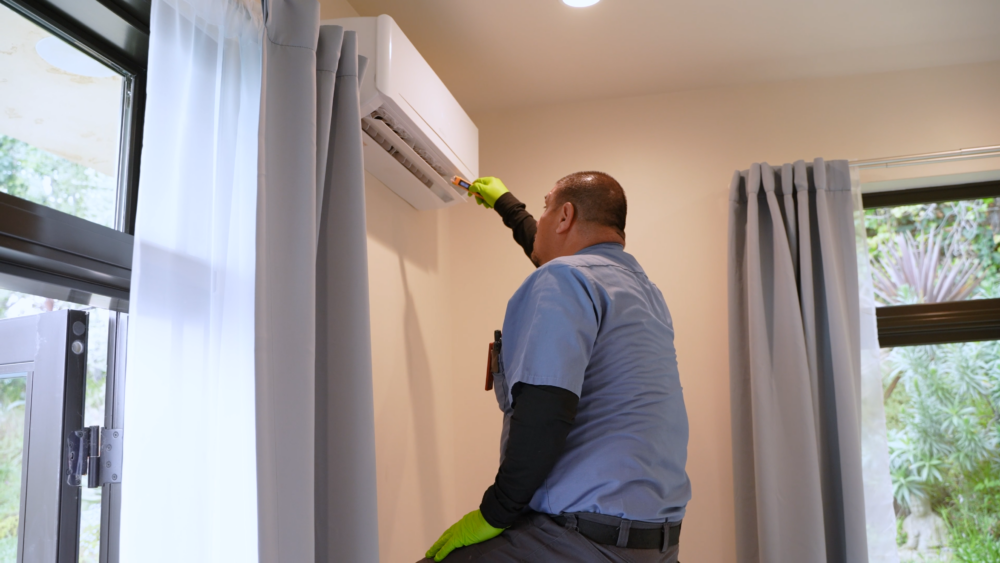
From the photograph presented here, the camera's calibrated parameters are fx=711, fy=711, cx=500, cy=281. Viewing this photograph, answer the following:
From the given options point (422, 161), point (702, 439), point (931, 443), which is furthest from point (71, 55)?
point (931, 443)

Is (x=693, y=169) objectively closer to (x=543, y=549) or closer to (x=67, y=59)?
(x=543, y=549)

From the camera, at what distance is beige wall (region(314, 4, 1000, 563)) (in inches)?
98.0

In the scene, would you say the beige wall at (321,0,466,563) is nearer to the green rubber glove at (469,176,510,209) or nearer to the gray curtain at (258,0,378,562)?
the green rubber glove at (469,176,510,209)

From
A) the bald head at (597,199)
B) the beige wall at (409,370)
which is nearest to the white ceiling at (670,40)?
the beige wall at (409,370)

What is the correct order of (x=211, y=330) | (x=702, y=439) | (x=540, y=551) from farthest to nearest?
1. (x=702, y=439)
2. (x=540, y=551)
3. (x=211, y=330)

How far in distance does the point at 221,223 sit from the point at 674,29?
172 centimetres

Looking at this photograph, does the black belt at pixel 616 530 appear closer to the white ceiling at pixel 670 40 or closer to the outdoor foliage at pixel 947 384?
the white ceiling at pixel 670 40

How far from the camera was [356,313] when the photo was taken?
1.34 metres

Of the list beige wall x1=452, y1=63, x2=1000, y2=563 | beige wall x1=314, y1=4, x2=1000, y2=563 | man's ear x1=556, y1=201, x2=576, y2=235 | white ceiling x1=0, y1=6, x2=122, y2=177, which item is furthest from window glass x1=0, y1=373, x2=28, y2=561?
beige wall x1=452, y1=63, x2=1000, y2=563

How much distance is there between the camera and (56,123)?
1199 mm

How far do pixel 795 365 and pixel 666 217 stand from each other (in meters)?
0.72

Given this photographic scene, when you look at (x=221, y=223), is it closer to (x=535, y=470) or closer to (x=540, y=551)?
(x=535, y=470)

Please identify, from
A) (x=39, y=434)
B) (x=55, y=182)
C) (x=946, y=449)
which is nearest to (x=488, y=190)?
(x=55, y=182)

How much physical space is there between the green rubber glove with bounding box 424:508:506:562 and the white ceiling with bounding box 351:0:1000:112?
149cm
